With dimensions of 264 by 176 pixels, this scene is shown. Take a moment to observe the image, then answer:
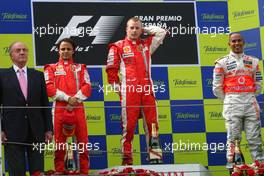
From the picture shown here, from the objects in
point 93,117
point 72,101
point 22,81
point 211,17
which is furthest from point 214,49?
point 22,81

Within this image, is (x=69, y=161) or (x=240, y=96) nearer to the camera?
(x=69, y=161)

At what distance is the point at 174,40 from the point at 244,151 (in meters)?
1.43

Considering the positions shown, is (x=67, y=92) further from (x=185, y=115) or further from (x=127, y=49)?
(x=185, y=115)

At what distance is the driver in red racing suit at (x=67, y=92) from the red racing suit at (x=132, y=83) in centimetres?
34

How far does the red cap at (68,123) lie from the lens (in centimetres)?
615

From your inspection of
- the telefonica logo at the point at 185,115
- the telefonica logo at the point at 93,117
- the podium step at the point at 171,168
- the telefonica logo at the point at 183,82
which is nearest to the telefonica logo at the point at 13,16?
the telefonica logo at the point at 93,117

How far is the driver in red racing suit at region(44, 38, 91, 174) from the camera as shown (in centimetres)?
612

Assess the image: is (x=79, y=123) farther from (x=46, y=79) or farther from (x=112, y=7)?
(x=112, y=7)

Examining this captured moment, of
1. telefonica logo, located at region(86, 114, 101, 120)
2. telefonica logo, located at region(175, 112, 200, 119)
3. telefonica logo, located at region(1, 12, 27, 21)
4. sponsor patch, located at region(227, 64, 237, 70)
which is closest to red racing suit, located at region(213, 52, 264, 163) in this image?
sponsor patch, located at region(227, 64, 237, 70)

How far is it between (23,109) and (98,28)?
241 centimetres

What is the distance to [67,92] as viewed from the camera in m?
6.27

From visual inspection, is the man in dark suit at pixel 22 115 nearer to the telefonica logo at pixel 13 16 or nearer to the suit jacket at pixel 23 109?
the suit jacket at pixel 23 109

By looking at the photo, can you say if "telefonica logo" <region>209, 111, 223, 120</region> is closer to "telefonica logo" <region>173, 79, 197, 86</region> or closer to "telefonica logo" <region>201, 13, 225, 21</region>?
"telefonica logo" <region>173, 79, 197, 86</region>

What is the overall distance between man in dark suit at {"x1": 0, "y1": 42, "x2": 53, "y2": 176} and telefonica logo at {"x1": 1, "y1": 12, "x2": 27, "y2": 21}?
6.05ft
